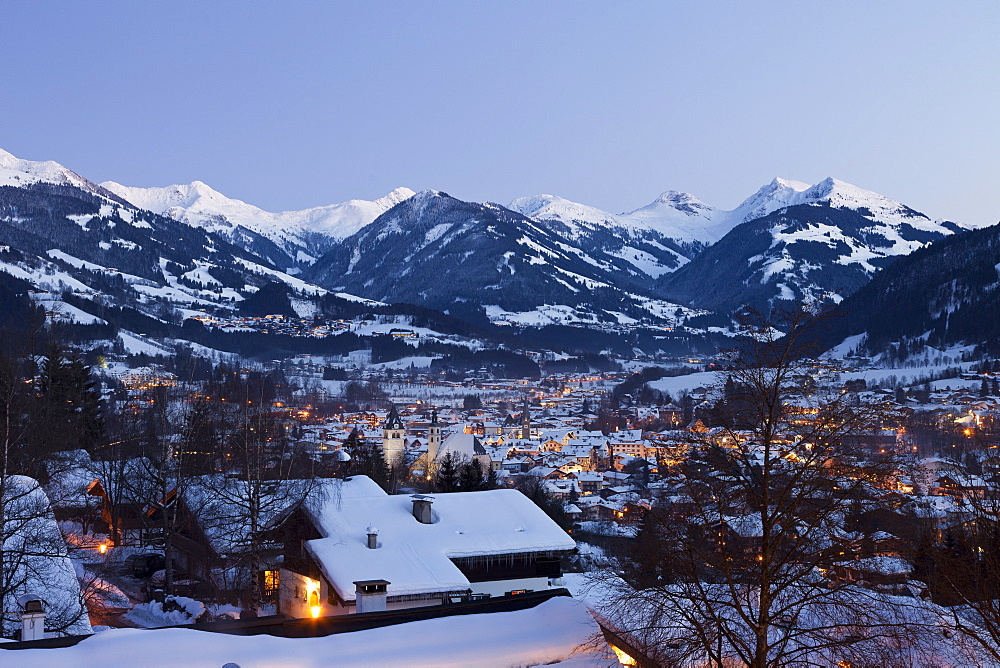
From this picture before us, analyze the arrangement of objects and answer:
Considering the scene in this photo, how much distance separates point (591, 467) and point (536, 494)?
53.3 meters

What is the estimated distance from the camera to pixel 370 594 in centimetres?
2277

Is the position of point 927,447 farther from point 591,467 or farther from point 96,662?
point 96,662

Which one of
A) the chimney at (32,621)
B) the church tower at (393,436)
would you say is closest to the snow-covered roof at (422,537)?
the chimney at (32,621)

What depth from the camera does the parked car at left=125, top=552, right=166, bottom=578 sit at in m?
29.3

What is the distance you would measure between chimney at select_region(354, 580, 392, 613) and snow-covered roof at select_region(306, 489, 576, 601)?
156 mm

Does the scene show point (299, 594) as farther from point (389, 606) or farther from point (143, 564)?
point (143, 564)

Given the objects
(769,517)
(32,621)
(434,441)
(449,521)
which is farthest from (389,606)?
(434,441)

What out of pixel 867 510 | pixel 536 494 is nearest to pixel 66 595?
pixel 867 510

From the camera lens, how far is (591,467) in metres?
101

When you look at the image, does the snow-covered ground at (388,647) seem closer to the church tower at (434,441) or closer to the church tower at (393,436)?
the church tower at (393,436)

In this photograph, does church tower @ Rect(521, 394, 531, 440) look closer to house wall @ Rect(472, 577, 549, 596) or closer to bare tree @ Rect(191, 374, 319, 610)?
house wall @ Rect(472, 577, 549, 596)

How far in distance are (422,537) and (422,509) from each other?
3.93 ft

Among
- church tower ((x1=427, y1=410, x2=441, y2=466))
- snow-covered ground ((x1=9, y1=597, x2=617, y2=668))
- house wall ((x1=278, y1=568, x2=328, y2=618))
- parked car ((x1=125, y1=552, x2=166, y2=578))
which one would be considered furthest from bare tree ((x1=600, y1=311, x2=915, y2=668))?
church tower ((x1=427, y1=410, x2=441, y2=466))

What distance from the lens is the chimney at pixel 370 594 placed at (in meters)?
22.7
